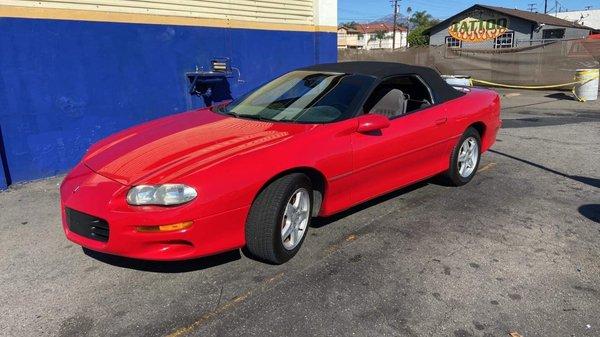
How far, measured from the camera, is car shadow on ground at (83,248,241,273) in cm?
340

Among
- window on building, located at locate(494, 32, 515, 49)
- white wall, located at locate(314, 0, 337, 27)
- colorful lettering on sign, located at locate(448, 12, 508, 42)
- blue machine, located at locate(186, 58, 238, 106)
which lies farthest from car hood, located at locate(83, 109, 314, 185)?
colorful lettering on sign, located at locate(448, 12, 508, 42)

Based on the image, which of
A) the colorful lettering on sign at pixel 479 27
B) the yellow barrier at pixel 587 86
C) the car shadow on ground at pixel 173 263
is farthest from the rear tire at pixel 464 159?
the colorful lettering on sign at pixel 479 27

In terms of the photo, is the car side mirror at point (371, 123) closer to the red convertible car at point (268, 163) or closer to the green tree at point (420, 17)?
the red convertible car at point (268, 163)

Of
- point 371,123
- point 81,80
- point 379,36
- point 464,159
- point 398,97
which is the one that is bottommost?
point 464,159

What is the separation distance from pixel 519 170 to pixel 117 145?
4690 millimetres

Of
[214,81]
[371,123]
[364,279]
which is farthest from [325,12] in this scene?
[364,279]

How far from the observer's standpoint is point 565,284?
10.3 feet

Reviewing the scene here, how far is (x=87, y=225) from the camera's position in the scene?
3.08 m

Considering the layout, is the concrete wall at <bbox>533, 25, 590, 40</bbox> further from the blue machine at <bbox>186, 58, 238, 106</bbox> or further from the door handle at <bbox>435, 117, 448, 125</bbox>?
the door handle at <bbox>435, 117, 448, 125</bbox>

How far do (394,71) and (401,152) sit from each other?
33.3 inches

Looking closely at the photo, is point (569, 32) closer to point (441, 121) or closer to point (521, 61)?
point (521, 61)

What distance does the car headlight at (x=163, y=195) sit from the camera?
114 inches

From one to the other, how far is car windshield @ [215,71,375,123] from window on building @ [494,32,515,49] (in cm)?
3483

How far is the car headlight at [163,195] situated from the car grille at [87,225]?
0.27 metres
